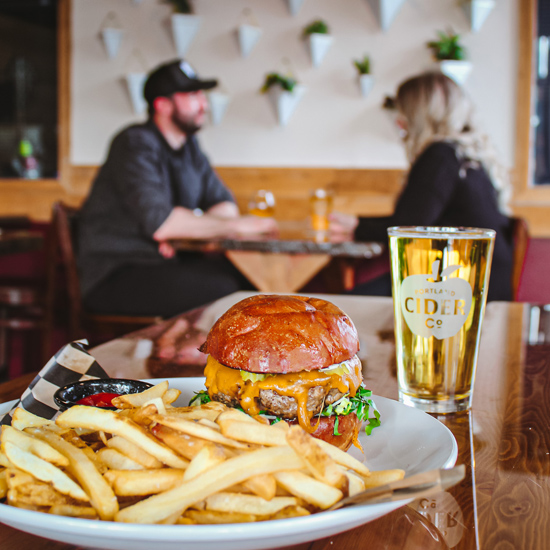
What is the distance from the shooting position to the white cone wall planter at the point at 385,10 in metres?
4.59

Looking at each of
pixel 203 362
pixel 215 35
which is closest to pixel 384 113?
pixel 215 35

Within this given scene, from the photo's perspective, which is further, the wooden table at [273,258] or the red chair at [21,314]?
the red chair at [21,314]

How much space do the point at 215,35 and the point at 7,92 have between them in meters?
1.96

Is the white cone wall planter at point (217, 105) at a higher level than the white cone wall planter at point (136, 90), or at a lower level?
lower

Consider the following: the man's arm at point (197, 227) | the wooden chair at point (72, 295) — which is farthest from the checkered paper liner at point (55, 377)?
the man's arm at point (197, 227)

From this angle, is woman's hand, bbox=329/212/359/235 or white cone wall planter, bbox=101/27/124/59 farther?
white cone wall planter, bbox=101/27/124/59

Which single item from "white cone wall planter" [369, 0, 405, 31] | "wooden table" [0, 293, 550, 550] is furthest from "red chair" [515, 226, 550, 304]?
"wooden table" [0, 293, 550, 550]

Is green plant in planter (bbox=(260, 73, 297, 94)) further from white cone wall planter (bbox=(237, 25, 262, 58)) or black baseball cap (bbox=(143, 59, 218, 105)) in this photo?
black baseball cap (bbox=(143, 59, 218, 105))

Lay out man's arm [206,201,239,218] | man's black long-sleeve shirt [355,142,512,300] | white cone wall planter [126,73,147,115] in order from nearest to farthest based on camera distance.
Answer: man's black long-sleeve shirt [355,142,512,300], man's arm [206,201,239,218], white cone wall planter [126,73,147,115]

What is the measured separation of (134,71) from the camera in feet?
17.3

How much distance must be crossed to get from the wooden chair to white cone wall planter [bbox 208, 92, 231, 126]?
6.73ft

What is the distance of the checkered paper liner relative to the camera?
79 cm

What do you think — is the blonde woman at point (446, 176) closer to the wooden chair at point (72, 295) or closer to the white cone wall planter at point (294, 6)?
the wooden chair at point (72, 295)

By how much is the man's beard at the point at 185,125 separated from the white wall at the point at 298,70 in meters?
1.35
